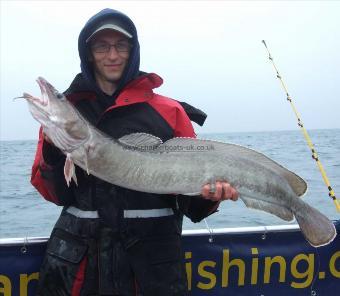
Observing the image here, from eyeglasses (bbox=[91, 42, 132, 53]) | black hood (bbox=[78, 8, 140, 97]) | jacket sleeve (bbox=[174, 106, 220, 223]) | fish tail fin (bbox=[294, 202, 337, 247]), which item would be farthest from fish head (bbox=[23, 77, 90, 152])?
fish tail fin (bbox=[294, 202, 337, 247])

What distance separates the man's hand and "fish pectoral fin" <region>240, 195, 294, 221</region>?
0.53 feet

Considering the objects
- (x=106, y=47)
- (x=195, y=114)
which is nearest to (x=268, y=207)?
(x=195, y=114)

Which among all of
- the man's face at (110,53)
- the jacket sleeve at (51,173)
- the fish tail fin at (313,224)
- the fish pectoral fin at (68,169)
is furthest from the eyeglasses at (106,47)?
the fish tail fin at (313,224)

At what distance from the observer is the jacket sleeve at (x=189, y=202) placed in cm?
353

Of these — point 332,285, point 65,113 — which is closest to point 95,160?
point 65,113

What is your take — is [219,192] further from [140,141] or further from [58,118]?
[58,118]

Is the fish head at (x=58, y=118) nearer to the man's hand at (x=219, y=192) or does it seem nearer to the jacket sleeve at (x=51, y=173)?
the jacket sleeve at (x=51, y=173)

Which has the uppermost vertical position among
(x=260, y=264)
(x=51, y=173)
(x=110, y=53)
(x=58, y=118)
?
(x=110, y=53)

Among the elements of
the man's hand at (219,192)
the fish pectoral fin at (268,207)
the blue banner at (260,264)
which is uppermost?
the man's hand at (219,192)

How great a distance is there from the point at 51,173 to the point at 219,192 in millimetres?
1205

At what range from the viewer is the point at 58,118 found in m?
3.06

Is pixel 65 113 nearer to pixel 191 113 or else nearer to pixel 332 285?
pixel 191 113

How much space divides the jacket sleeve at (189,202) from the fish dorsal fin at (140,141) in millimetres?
311

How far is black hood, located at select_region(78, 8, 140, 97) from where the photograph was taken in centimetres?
353
